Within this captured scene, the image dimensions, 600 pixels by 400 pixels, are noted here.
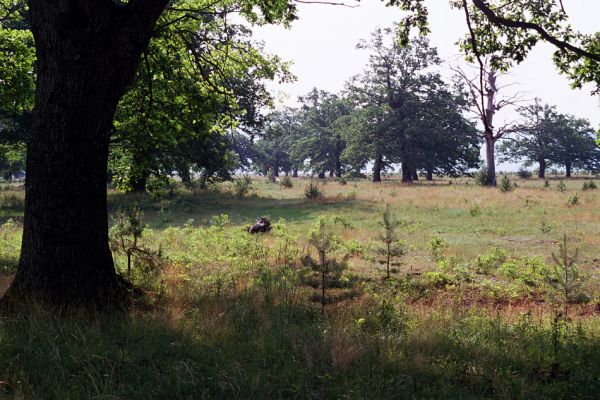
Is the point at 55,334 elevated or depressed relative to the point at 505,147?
depressed

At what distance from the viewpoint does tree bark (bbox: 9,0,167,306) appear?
5125mm

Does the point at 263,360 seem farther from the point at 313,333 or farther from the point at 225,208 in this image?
the point at 225,208

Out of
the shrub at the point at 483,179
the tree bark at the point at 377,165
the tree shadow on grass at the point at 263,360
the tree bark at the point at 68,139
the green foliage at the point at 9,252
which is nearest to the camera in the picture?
the tree shadow on grass at the point at 263,360

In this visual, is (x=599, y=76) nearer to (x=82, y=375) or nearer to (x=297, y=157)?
(x=82, y=375)

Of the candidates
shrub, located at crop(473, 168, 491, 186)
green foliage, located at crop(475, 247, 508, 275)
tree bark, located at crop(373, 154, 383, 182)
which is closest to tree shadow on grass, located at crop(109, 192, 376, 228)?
green foliage, located at crop(475, 247, 508, 275)

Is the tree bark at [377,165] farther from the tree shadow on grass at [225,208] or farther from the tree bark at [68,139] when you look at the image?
the tree bark at [68,139]

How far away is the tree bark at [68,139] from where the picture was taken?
5.12 m

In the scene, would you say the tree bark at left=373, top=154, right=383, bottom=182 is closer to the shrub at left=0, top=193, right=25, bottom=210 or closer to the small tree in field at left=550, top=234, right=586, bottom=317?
the shrub at left=0, top=193, right=25, bottom=210

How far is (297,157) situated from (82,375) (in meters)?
75.4

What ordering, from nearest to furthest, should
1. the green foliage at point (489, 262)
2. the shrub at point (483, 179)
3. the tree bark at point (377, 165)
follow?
the green foliage at point (489, 262), the shrub at point (483, 179), the tree bark at point (377, 165)

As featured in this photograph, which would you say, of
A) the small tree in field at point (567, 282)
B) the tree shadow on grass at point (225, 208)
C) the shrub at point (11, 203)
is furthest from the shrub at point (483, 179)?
the shrub at point (11, 203)

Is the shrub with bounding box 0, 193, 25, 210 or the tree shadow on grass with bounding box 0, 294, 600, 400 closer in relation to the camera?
the tree shadow on grass with bounding box 0, 294, 600, 400

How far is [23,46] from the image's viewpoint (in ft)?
37.9

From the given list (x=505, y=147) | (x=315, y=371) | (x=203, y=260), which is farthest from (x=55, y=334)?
(x=505, y=147)
